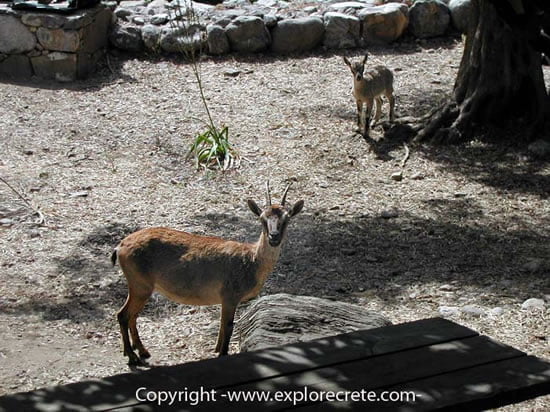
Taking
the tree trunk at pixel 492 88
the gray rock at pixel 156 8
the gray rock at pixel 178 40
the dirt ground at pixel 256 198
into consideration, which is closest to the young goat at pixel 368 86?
the dirt ground at pixel 256 198

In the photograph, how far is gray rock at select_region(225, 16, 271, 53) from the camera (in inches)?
545

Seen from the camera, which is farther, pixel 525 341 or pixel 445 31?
pixel 445 31

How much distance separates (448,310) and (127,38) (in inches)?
339

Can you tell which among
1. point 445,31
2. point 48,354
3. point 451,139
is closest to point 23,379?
point 48,354

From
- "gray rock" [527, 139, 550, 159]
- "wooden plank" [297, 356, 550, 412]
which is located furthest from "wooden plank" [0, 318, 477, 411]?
"gray rock" [527, 139, 550, 159]

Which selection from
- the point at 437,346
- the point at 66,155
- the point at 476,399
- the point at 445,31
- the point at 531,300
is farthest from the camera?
the point at 445,31

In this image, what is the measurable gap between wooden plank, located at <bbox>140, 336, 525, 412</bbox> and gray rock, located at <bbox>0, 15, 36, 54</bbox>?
10.3 m

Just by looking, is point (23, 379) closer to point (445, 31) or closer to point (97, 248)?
point (97, 248)

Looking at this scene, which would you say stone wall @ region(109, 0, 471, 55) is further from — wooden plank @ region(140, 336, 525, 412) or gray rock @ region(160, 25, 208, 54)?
wooden plank @ region(140, 336, 525, 412)

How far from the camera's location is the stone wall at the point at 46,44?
1288 centimetres

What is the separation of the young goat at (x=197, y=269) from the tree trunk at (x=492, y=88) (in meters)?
5.29

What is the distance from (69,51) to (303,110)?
3.66 meters

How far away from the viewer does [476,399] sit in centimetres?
372

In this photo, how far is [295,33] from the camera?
548 inches
